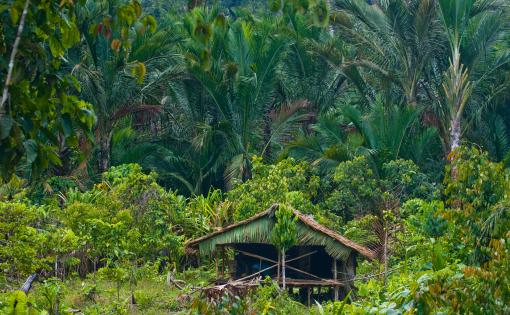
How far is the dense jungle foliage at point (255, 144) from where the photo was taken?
611 inches

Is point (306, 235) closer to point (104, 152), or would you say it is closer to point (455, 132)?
point (455, 132)

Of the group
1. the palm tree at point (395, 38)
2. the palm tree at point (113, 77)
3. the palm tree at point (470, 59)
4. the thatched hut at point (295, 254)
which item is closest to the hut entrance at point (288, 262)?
the thatched hut at point (295, 254)

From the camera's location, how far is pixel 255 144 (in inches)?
956

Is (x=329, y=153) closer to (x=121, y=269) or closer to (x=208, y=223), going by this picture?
(x=208, y=223)

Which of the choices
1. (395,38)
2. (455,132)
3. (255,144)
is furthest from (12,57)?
A: (255,144)

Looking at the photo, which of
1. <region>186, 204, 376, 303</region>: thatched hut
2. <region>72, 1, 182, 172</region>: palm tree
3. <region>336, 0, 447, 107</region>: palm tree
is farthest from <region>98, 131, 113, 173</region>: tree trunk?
<region>336, 0, 447, 107</region>: palm tree

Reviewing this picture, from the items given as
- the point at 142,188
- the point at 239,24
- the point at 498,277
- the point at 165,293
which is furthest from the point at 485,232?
the point at 239,24

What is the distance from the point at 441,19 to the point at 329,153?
4255 millimetres

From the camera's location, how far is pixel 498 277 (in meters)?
5.58

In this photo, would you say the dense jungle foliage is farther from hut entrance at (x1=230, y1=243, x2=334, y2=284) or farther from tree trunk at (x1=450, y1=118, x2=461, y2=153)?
hut entrance at (x1=230, y1=243, x2=334, y2=284)

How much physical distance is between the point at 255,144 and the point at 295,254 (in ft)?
20.7

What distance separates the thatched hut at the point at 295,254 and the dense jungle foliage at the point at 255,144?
0.56 metres

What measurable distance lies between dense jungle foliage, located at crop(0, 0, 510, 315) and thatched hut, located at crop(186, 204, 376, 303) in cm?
56

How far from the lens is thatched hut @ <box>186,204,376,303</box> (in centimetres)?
1656
